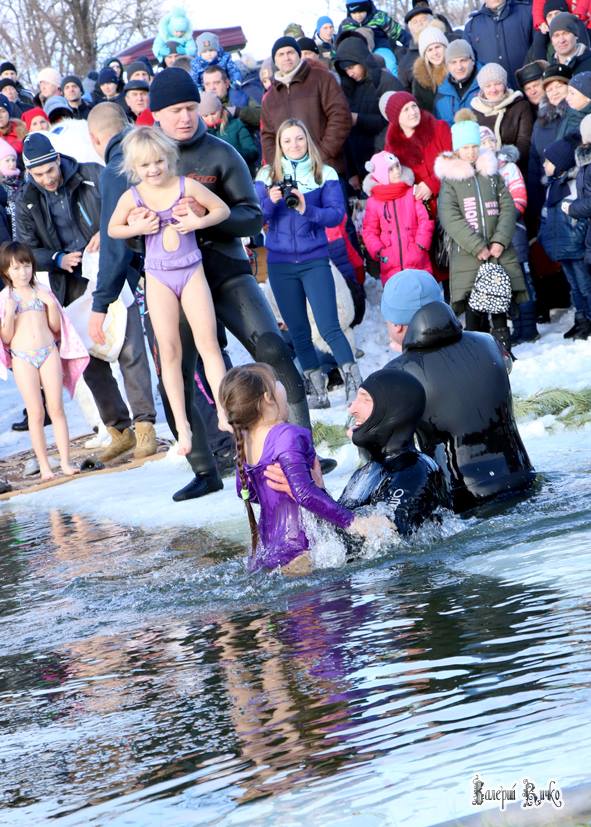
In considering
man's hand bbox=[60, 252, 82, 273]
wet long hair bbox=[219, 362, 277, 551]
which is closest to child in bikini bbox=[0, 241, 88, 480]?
man's hand bbox=[60, 252, 82, 273]

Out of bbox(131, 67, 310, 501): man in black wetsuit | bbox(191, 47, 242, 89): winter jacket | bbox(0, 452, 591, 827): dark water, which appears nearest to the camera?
bbox(0, 452, 591, 827): dark water

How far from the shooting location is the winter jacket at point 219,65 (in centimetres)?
1421

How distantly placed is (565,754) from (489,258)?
9046 millimetres

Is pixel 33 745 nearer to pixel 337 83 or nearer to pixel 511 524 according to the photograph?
pixel 511 524

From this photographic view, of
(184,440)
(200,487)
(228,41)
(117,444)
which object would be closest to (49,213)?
(117,444)

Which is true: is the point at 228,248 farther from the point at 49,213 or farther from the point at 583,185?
the point at 583,185

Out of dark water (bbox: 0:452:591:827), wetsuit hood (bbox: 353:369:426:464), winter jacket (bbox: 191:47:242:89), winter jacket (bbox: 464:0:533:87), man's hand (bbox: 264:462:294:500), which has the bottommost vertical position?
dark water (bbox: 0:452:591:827)

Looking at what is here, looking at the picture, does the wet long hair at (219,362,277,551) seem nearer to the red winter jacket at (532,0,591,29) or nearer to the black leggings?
the black leggings

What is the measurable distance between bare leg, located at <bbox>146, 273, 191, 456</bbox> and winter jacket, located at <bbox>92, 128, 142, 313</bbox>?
0.44 m

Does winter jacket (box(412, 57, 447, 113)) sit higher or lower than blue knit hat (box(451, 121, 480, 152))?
higher

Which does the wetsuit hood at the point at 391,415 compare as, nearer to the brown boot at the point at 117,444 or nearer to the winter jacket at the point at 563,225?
the brown boot at the point at 117,444

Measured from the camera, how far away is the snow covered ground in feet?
25.2

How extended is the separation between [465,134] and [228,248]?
4.38m

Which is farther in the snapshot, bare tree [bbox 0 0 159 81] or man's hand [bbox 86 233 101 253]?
bare tree [bbox 0 0 159 81]
